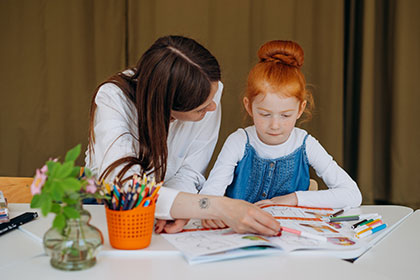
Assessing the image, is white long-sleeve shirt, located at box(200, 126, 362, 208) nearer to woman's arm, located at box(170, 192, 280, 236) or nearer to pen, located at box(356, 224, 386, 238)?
pen, located at box(356, 224, 386, 238)

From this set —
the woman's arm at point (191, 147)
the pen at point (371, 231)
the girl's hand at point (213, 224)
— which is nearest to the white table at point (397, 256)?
the pen at point (371, 231)

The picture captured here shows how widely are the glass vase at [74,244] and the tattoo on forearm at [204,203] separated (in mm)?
285

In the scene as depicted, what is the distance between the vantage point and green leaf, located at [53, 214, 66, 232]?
32.0 inches

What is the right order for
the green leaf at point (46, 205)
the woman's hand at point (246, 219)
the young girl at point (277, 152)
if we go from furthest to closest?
the young girl at point (277, 152) < the woman's hand at point (246, 219) < the green leaf at point (46, 205)

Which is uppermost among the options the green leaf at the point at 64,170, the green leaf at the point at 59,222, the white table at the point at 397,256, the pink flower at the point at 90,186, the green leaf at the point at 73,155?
the green leaf at the point at 73,155

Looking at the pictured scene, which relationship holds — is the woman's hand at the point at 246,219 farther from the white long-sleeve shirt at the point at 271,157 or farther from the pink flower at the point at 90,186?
the white long-sleeve shirt at the point at 271,157

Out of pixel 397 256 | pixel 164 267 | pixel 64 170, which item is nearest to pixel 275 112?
pixel 397 256

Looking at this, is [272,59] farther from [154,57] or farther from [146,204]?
[146,204]

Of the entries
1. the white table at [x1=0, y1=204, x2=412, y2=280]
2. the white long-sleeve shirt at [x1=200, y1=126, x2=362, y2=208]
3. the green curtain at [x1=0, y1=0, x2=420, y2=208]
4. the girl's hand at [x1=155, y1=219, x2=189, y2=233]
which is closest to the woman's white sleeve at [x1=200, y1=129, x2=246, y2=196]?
the white long-sleeve shirt at [x1=200, y1=126, x2=362, y2=208]

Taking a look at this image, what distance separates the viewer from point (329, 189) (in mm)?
1545

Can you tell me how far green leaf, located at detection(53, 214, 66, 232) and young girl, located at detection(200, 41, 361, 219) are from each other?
74 cm

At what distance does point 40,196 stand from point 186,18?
2.56m

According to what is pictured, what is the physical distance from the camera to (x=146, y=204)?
3.32 ft

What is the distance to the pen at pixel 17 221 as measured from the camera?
1.14 metres
